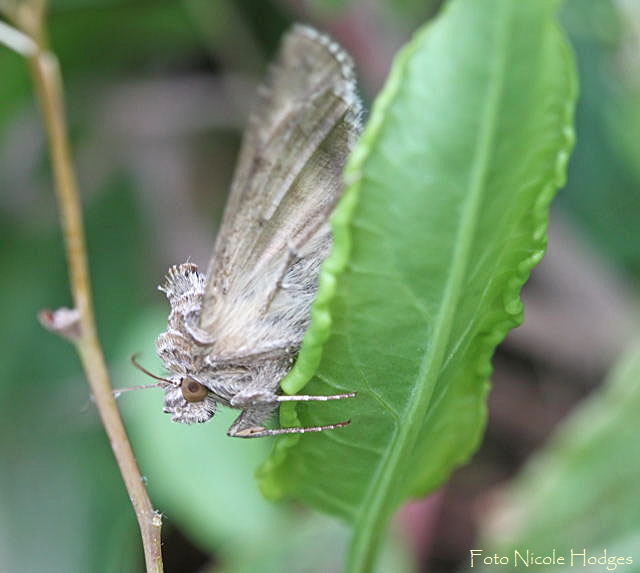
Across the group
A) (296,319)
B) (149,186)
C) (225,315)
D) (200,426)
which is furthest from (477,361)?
(149,186)

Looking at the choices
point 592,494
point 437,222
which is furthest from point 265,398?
point 592,494

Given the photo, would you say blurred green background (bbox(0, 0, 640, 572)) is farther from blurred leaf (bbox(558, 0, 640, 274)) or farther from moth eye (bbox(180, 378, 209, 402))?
moth eye (bbox(180, 378, 209, 402))

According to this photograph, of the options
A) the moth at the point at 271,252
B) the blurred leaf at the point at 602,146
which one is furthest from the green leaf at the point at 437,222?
the blurred leaf at the point at 602,146

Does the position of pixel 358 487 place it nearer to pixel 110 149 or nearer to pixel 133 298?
pixel 133 298

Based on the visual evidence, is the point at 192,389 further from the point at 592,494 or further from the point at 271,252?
the point at 592,494

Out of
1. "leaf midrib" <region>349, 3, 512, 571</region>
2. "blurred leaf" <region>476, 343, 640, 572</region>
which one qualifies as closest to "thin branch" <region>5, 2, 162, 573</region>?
"leaf midrib" <region>349, 3, 512, 571</region>
